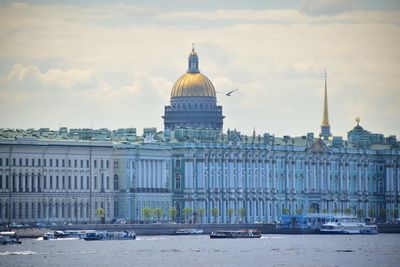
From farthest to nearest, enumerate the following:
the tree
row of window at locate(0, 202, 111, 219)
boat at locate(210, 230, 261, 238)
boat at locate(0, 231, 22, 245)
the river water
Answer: the tree < row of window at locate(0, 202, 111, 219) < boat at locate(210, 230, 261, 238) < boat at locate(0, 231, 22, 245) < the river water

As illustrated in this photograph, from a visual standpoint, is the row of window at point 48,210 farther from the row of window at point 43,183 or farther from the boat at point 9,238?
the boat at point 9,238

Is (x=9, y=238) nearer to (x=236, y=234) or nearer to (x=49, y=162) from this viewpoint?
(x=49, y=162)

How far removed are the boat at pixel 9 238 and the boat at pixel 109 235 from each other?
5.81 m

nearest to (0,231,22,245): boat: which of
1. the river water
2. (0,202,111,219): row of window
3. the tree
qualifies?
the river water

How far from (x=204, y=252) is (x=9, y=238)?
15567 millimetres

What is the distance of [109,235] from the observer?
183 metres

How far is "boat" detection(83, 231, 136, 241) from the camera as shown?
180750 mm

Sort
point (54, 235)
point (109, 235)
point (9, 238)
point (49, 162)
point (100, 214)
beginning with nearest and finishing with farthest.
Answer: point (9, 238) → point (54, 235) → point (109, 235) → point (49, 162) → point (100, 214)

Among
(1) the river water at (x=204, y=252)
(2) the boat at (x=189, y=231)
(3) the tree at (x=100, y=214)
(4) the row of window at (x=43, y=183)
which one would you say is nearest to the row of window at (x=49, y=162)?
(4) the row of window at (x=43, y=183)

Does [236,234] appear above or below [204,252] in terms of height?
above

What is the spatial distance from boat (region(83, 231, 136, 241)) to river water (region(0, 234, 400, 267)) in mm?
707

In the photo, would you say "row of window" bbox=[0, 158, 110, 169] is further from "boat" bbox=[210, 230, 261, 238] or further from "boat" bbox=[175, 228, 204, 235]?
"boat" bbox=[210, 230, 261, 238]

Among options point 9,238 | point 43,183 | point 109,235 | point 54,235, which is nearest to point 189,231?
point 43,183

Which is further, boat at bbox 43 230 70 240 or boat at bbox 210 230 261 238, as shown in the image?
boat at bbox 210 230 261 238
